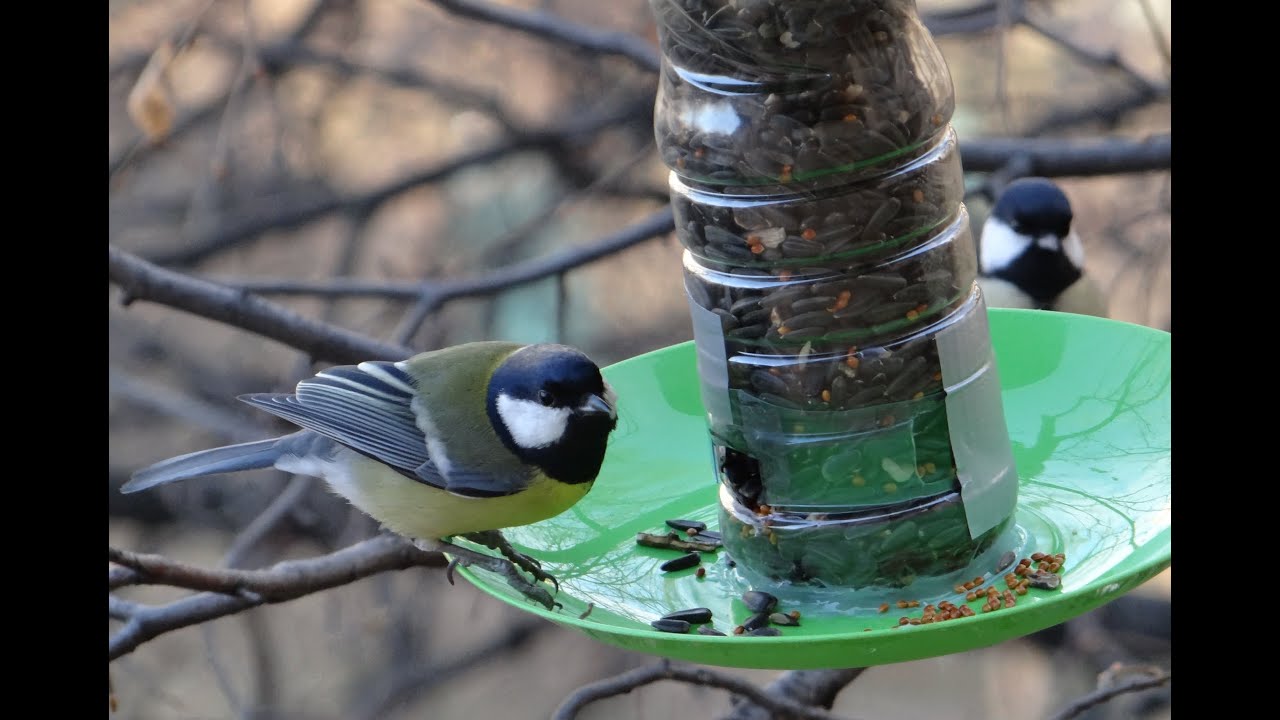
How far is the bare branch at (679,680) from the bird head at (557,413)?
0.41m

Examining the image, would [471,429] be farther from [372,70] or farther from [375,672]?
[372,70]

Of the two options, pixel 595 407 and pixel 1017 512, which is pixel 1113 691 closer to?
pixel 1017 512

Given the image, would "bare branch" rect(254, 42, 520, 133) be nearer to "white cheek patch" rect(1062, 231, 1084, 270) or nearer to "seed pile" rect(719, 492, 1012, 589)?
"white cheek patch" rect(1062, 231, 1084, 270)

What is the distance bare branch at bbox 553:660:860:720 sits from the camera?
8.43 ft

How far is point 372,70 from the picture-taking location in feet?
13.9

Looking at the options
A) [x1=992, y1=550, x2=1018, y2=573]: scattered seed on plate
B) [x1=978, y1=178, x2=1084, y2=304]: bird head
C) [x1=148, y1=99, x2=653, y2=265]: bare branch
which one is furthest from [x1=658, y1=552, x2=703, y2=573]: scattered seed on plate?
[x1=148, y1=99, x2=653, y2=265]: bare branch

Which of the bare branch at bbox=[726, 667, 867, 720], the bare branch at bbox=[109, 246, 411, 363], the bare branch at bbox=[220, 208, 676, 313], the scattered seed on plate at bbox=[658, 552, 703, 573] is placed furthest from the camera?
the bare branch at bbox=[220, 208, 676, 313]

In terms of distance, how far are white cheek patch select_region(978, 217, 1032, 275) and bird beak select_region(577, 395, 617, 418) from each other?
2.03 metres

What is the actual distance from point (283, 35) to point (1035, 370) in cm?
254

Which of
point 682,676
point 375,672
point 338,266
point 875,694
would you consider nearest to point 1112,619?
point 875,694

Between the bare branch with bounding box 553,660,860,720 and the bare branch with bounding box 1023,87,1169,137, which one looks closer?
the bare branch with bounding box 553,660,860,720

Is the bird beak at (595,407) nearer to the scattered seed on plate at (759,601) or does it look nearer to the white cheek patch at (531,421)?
the white cheek patch at (531,421)

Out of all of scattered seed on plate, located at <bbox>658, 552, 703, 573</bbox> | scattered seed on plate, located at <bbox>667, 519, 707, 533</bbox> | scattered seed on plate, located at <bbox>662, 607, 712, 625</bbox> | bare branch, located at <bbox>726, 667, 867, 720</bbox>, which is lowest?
bare branch, located at <bbox>726, 667, 867, 720</bbox>

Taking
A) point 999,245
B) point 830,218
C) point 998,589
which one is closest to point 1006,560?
point 998,589
